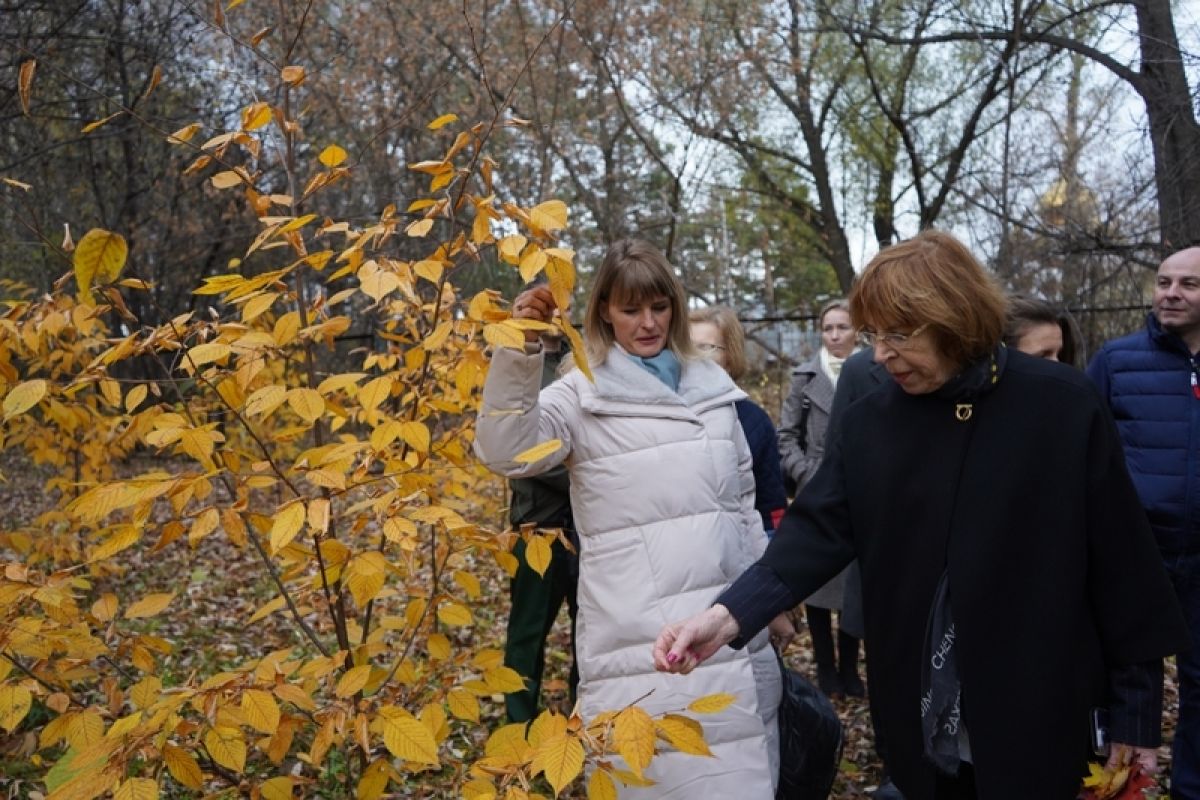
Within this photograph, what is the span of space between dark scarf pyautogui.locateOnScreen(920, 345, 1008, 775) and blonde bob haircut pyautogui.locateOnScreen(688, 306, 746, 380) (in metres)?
2.27

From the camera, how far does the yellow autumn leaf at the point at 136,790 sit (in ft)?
5.31

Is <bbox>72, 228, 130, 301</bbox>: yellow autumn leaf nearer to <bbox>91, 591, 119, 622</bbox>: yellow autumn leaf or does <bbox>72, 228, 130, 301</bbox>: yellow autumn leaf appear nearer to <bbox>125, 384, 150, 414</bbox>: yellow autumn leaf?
<bbox>125, 384, 150, 414</bbox>: yellow autumn leaf

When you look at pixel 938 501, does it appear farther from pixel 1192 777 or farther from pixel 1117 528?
pixel 1192 777

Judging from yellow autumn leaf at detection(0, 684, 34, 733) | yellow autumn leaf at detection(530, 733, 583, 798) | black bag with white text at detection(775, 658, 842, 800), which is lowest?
black bag with white text at detection(775, 658, 842, 800)

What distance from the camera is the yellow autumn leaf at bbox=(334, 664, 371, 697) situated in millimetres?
1892

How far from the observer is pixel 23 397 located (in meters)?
1.90

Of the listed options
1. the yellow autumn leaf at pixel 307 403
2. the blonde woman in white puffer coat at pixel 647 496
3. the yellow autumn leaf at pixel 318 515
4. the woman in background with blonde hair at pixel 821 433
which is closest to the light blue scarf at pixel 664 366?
the blonde woman in white puffer coat at pixel 647 496

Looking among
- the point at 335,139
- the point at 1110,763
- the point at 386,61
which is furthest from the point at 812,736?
the point at 335,139

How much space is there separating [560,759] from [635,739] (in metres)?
0.12

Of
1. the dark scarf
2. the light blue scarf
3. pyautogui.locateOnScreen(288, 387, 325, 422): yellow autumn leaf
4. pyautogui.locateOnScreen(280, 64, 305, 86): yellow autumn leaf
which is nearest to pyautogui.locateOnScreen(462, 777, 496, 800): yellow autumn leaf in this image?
pyautogui.locateOnScreen(288, 387, 325, 422): yellow autumn leaf

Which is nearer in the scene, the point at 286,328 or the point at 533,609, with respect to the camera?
the point at 286,328

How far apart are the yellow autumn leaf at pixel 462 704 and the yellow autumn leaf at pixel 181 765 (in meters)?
0.50

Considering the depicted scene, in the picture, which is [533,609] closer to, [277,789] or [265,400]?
[277,789]

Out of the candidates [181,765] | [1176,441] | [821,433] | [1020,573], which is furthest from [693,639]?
[821,433]
